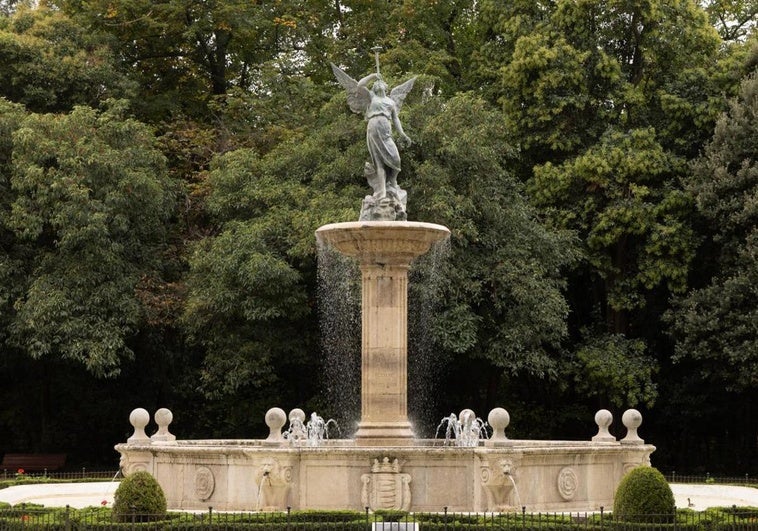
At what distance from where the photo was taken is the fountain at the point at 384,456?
1859 cm

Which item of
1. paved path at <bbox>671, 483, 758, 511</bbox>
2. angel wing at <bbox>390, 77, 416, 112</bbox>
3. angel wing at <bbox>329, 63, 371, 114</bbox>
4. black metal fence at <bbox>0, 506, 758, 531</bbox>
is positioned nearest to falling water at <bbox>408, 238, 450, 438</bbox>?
angel wing at <bbox>390, 77, 416, 112</bbox>

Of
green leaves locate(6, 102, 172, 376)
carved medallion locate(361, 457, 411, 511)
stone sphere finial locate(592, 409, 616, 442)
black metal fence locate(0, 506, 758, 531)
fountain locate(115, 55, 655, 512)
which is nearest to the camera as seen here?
black metal fence locate(0, 506, 758, 531)

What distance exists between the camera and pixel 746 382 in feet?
101

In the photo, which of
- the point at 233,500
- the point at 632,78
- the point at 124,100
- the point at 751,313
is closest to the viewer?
the point at 233,500

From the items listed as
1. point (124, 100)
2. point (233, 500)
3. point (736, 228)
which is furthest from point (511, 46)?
point (233, 500)

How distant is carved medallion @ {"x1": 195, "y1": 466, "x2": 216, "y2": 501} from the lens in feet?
64.4

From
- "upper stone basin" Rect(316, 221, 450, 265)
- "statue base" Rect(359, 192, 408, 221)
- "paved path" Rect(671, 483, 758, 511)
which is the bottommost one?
"paved path" Rect(671, 483, 758, 511)

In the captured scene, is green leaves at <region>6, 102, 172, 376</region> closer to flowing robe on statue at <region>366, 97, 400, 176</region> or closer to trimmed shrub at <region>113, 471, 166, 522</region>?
flowing robe on statue at <region>366, 97, 400, 176</region>

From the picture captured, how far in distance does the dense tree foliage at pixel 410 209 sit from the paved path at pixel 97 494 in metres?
6.11

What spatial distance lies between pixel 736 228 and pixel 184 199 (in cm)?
1339

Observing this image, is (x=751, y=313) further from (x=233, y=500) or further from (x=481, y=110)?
(x=233, y=500)

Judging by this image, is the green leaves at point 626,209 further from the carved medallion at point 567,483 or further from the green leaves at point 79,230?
the carved medallion at point 567,483

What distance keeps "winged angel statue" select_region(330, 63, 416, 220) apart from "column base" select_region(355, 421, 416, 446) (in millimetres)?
3253

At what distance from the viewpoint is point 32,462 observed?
107 ft
